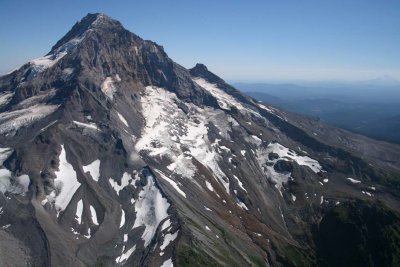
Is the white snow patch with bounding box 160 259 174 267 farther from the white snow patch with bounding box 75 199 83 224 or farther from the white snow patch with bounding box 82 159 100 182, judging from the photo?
the white snow patch with bounding box 82 159 100 182

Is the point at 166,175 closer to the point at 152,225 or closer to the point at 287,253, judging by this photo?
the point at 152,225

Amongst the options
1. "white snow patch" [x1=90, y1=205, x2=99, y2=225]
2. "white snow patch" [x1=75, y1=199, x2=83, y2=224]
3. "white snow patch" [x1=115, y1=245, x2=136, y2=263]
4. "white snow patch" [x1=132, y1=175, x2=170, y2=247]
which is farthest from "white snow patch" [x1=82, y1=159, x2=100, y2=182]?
"white snow patch" [x1=115, y1=245, x2=136, y2=263]

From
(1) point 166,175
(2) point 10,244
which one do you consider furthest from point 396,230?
(2) point 10,244

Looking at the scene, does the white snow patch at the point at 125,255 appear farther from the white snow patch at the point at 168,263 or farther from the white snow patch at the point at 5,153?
the white snow patch at the point at 5,153

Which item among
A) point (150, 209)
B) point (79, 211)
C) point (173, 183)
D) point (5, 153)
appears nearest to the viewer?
point (79, 211)

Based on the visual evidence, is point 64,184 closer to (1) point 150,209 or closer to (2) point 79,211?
(2) point 79,211

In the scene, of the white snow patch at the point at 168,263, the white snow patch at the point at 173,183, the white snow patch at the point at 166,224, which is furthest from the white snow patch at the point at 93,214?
the white snow patch at the point at 173,183

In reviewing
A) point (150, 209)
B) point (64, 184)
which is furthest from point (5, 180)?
point (150, 209)
